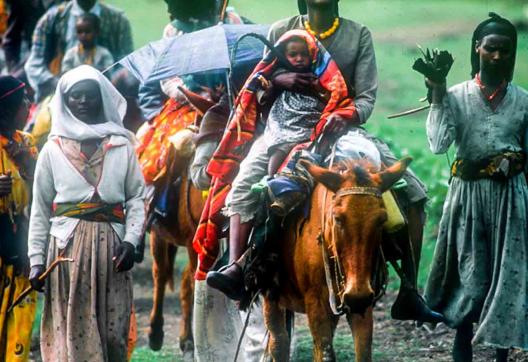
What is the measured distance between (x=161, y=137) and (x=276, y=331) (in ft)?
9.81

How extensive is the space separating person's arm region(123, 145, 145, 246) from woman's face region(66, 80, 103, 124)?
15.4 inches

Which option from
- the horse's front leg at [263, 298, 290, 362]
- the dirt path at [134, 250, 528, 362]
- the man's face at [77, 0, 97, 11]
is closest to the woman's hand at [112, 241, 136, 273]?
the horse's front leg at [263, 298, 290, 362]

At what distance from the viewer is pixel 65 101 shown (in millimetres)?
9445

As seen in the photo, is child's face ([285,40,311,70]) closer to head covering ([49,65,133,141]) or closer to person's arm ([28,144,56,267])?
head covering ([49,65,133,141])

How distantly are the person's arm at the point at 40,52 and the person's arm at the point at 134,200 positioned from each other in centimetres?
574

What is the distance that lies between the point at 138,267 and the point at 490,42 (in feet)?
27.1

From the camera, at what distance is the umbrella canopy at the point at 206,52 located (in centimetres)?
1043

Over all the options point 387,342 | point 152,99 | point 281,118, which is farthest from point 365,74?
point 387,342

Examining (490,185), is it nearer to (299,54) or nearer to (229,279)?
(299,54)

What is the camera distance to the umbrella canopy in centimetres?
1043

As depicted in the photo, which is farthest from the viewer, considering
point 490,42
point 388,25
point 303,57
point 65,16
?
point 388,25

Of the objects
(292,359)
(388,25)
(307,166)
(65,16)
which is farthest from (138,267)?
(388,25)

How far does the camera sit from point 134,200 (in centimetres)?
959

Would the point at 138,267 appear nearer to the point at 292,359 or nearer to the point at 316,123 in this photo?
the point at 292,359
